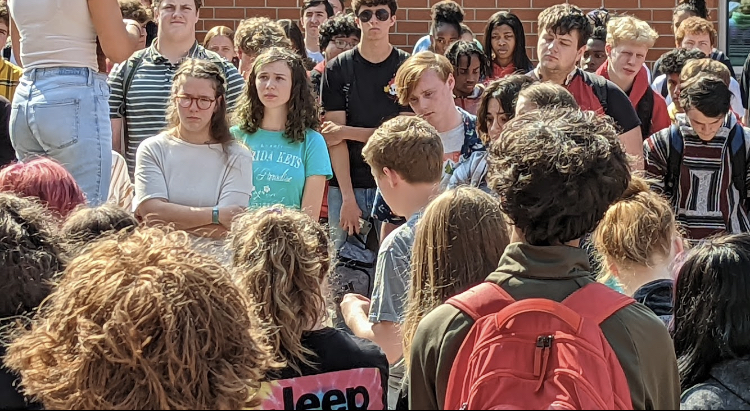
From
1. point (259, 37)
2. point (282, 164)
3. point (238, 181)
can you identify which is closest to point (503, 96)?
point (282, 164)

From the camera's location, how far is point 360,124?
20.3ft

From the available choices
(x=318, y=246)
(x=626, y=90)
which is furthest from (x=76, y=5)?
(x=626, y=90)

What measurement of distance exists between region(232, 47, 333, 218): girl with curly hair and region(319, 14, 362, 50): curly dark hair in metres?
2.05

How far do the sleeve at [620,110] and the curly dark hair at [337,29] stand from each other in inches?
96.7

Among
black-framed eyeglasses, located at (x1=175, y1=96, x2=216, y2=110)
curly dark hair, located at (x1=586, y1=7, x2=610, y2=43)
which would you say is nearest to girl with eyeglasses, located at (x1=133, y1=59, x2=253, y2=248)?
black-framed eyeglasses, located at (x1=175, y1=96, x2=216, y2=110)

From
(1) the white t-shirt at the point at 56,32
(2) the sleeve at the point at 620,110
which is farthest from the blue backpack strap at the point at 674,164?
(1) the white t-shirt at the point at 56,32

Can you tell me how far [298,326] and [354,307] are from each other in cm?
86

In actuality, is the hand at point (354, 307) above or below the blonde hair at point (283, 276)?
below

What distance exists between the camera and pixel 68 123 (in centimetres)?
436

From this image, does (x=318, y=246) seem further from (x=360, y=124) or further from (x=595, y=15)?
(x=595, y=15)

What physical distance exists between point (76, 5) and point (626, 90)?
3610mm

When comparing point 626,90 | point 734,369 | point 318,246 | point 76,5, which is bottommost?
point 734,369

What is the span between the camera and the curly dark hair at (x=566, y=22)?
571cm

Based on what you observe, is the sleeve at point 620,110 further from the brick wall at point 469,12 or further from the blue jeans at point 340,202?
the brick wall at point 469,12
